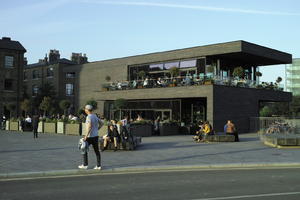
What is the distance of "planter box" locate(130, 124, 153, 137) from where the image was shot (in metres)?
24.5

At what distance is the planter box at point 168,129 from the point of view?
86.7 feet

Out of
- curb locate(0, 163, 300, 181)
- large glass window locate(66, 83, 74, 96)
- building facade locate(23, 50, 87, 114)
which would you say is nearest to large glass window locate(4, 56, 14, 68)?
building facade locate(23, 50, 87, 114)

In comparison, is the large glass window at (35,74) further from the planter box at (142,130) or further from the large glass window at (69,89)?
the planter box at (142,130)

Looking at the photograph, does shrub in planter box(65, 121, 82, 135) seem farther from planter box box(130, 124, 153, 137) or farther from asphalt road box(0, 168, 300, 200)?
asphalt road box(0, 168, 300, 200)

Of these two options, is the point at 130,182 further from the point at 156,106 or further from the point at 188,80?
the point at 156,106

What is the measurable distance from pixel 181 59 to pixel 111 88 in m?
7.53

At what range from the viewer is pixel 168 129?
88.3 ft

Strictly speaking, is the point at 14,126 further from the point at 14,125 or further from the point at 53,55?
the point at 53,55


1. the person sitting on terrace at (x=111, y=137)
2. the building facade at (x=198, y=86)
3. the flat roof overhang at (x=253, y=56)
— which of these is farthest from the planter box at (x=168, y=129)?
the person sitting on terrace at (x=111, y=137)

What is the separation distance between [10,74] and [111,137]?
111 feet

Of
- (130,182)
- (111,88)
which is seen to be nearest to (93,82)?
(111,88)

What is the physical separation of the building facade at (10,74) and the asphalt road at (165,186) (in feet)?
127

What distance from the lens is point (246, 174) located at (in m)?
9.95

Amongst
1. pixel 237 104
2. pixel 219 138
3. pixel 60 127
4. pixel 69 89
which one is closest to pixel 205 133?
pixel 219 138
